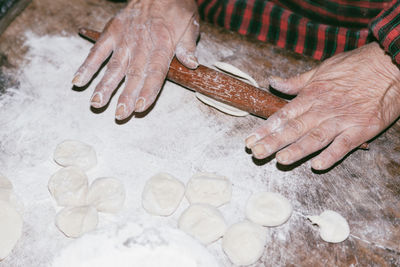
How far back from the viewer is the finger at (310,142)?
132 centimetres

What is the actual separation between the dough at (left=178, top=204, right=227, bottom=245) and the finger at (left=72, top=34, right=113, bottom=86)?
76 centimetres

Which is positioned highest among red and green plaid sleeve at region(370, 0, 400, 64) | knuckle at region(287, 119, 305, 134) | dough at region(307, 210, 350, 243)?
red and green plaid sleeve at region(370, 0, 400, 64)

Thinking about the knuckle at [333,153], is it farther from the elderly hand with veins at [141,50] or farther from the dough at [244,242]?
the elderly hand with veins at [141,50]

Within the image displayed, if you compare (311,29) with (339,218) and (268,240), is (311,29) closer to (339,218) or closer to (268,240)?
(339,218)

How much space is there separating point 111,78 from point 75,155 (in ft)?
1.24

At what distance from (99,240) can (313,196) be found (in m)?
0.90

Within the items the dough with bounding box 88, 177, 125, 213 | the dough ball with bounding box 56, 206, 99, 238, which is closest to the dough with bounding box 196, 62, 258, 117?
the dough with bounding box 88, 177, 125, 213

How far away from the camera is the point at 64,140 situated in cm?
152

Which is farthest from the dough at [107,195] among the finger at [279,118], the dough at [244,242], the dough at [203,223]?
the finger at [279,118]

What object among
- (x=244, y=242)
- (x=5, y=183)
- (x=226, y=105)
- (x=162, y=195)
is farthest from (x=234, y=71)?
(x=5, y=183)

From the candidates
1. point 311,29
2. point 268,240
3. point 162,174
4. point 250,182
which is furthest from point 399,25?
point 162,174

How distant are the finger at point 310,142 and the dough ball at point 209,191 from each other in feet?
0.84

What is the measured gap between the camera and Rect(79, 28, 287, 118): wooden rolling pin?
4.89 ft

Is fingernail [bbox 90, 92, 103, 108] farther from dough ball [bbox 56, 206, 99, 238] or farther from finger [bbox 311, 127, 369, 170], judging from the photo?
finger [bbox 311, 127, 369, 170]
